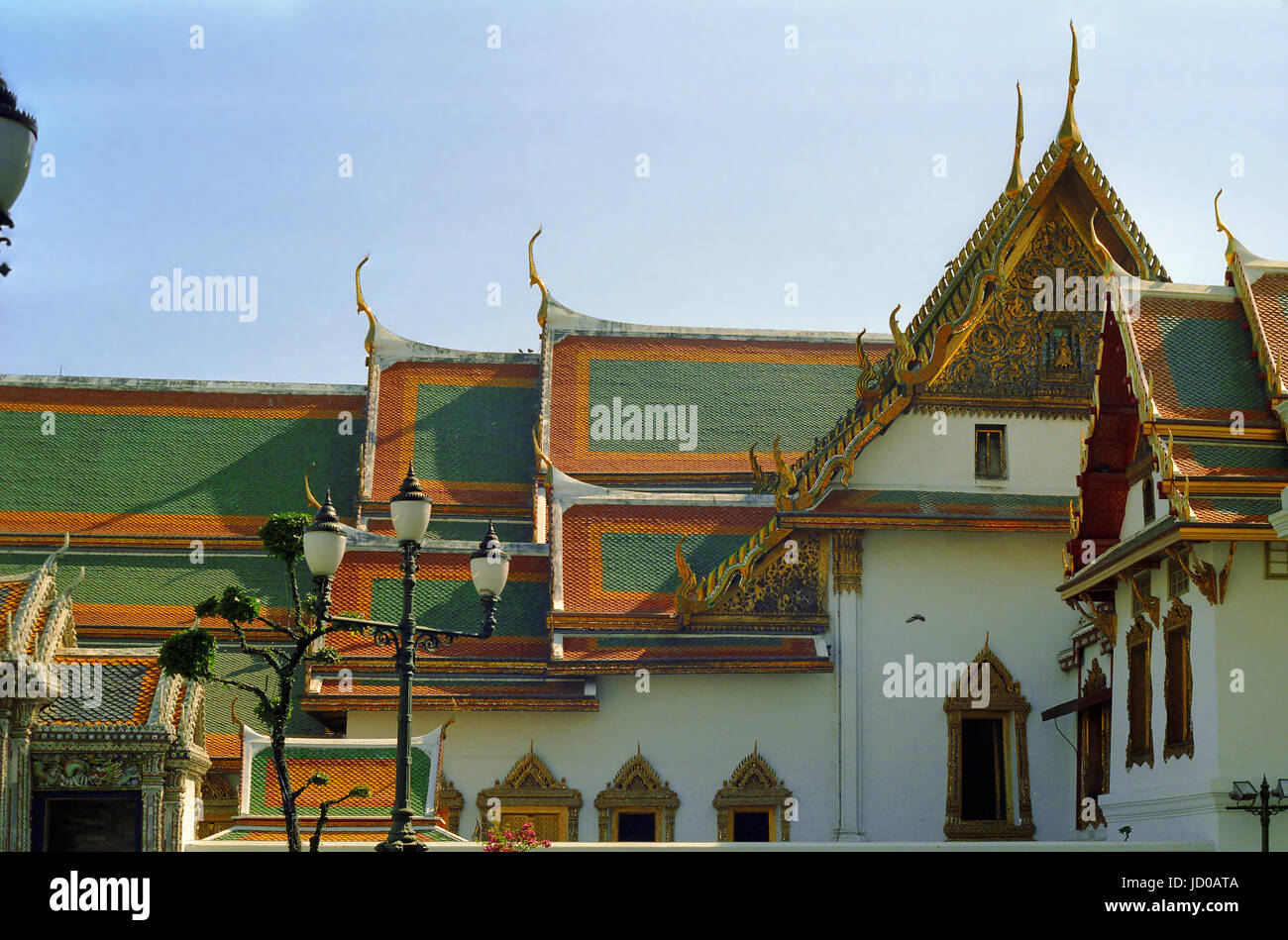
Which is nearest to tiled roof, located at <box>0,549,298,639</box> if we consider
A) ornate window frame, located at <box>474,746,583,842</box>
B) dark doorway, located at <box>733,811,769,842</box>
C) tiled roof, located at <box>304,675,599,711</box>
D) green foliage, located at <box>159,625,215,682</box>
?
tiled roof, located at <box>304,675,599,711</box>

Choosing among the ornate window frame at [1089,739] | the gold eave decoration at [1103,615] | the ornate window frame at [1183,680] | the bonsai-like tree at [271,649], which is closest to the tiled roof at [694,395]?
the ornate window frame at [1089,739]

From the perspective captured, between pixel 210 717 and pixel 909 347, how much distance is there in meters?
10.8

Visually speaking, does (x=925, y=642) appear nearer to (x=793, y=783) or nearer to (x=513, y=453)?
(x=793, y=783)

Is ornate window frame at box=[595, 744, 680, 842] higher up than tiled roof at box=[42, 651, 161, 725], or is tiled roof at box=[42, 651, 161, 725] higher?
tiled roof at box=[42, 651, 161, 725]

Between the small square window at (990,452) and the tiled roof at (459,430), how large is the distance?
8.31m

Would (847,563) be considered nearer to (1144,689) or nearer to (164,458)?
(1144,689)

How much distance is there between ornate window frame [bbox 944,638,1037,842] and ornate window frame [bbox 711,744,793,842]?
79.0 inches

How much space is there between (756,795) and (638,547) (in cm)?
391

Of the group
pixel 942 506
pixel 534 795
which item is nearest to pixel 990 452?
pixel 942 506

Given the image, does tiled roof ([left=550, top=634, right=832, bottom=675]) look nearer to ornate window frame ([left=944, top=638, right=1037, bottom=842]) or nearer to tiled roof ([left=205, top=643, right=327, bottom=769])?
ornate window frame ([left=944, top=638, right=1037, bottom=842])

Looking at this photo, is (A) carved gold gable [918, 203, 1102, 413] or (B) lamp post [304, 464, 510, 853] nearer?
(B) lamp post [304, 464, 510, 853]

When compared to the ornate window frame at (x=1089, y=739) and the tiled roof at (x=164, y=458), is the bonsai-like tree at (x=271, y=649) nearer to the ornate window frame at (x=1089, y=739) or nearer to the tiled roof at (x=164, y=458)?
the ornate window frame at (x=1089, y=739)

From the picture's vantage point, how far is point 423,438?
2859cm

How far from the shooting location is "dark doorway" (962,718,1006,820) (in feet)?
69.7
